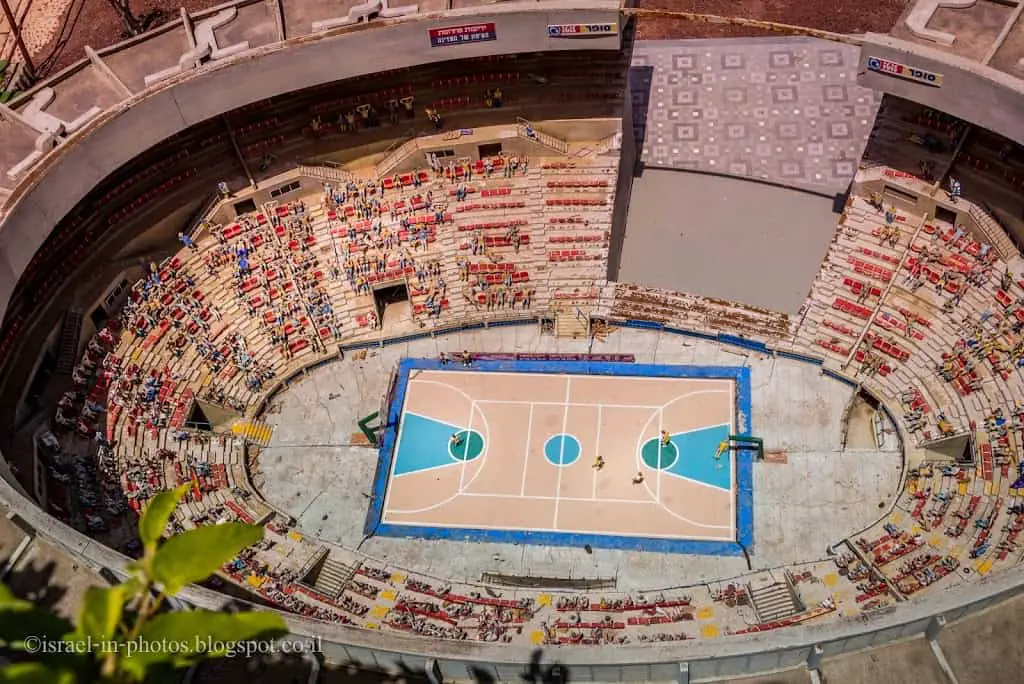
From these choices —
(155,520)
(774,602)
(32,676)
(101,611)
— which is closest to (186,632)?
(101,611)

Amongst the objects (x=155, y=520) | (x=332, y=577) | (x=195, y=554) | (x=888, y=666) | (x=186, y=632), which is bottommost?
(x=186, y=632)

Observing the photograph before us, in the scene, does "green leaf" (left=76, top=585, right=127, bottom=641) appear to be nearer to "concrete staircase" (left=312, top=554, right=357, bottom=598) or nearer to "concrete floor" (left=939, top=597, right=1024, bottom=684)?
"concrete staircase" (left=312, top=554, right=357, bottom=598)

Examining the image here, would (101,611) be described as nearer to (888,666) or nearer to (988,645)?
(888,666)

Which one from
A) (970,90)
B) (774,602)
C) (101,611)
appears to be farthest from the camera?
(970,90)

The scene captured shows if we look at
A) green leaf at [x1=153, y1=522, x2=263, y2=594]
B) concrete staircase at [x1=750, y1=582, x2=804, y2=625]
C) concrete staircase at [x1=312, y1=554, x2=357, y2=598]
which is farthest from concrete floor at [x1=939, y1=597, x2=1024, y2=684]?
concrete staircase at [x1=312, y1=554, x2=357, y2=598]

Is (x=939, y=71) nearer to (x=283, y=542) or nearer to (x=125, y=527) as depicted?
(x=283, y=542)

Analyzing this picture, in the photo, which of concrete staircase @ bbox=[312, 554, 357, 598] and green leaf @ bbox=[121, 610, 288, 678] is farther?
concrete staircase @ bbox=[312, 554, 357, 598]
